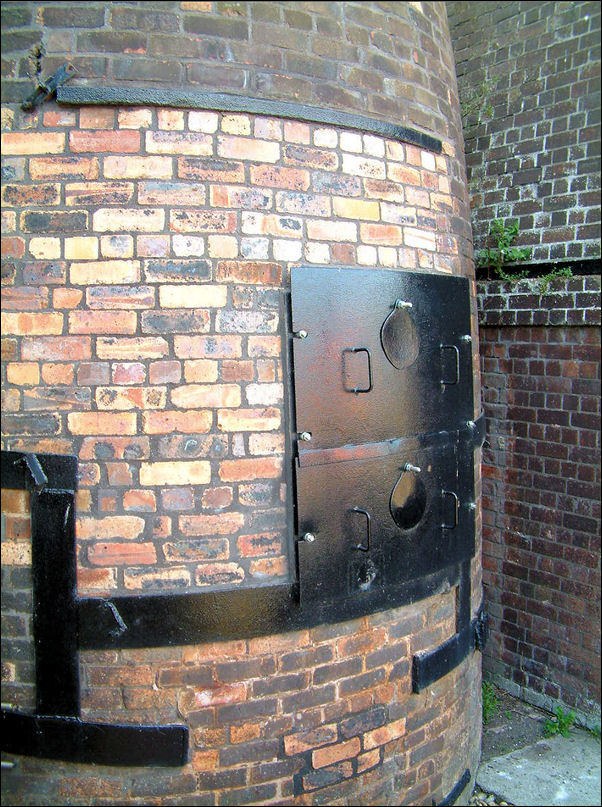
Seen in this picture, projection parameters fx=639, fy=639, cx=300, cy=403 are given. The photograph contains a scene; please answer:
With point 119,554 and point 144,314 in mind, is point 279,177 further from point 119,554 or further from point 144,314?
point 119,554

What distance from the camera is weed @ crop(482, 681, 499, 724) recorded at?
13.5ft

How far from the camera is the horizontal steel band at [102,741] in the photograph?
229 cm

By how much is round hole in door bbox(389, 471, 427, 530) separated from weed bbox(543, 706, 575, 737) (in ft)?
7.14

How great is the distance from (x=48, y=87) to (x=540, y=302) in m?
3.08

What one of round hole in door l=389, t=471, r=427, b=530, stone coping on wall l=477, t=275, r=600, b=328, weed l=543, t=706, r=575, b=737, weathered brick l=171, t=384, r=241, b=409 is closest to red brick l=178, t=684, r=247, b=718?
round hole in door l=389, t=471, r=427, b=530

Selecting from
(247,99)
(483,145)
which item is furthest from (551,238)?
(247,99)

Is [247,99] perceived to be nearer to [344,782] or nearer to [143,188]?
[143,188]

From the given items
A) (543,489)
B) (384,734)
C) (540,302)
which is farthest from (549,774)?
(540,302)

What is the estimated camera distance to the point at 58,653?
7.48ft

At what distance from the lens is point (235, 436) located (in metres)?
2.33

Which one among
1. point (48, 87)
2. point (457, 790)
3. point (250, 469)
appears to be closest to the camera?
point (48, 87)

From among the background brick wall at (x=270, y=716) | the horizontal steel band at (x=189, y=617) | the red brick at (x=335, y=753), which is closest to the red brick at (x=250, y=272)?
the horizontal steel band at (x=189, y=617)

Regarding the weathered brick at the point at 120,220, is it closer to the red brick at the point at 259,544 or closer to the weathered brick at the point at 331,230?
the weathered brick at the point at 331,230

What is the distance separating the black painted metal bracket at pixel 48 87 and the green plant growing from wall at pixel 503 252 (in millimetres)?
2970
